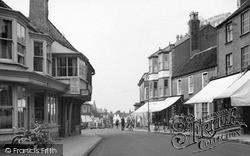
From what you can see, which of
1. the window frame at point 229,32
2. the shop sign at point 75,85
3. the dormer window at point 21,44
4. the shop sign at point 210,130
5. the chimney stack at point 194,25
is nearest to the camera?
the dormer window at point 21,44

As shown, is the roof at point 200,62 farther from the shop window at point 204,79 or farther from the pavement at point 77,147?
the pavement at point 77,147

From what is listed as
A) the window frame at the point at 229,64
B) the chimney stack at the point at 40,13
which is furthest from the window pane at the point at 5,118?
the window frame at the point at 229,64

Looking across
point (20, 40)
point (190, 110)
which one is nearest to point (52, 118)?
point (20, 40)

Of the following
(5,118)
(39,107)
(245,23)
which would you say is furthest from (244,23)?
(5,118)

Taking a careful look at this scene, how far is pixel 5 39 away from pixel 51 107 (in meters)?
8.18

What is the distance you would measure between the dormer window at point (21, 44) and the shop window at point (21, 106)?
1.50m

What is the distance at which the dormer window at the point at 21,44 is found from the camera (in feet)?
61.1

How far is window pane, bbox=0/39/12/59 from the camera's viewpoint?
17.3m

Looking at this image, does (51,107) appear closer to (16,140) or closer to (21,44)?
(21,44)

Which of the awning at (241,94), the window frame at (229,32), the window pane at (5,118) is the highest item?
the window frame at (229,32)

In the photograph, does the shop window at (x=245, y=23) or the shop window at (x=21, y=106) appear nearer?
the shop window at (x=21, y=106)

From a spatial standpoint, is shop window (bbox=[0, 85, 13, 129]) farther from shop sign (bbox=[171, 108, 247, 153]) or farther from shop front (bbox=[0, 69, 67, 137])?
shop sign (bbox=[171, 108, 247, 153])

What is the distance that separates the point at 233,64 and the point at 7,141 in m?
18.8

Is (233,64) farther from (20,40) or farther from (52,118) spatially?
(20,40)
